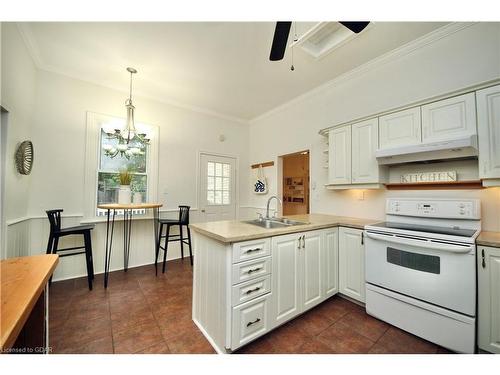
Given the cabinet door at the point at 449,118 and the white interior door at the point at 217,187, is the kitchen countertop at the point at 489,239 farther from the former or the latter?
the white interior door at the point at 217,187

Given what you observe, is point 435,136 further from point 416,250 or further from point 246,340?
point 246,340

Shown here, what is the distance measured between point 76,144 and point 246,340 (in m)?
3.22

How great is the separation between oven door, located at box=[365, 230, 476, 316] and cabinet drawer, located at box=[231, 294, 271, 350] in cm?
111

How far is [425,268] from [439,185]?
3.00 ft

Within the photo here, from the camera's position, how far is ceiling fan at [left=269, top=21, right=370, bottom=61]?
129cm

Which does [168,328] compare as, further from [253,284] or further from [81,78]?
[81,78]

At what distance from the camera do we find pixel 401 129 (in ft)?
6.79

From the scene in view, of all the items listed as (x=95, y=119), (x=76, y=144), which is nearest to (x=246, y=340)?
(x=76, y=144)

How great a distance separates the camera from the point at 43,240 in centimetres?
261

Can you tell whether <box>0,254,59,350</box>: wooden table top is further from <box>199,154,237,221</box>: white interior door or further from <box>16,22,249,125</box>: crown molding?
<box>199,154,237,221</box>: white interior door

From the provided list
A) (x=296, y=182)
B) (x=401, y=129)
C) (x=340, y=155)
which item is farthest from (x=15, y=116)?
(x=296, y=182)

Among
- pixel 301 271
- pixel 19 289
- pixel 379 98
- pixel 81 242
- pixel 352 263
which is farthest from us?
pixel 81 242

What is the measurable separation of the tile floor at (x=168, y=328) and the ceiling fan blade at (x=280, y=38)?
2.26 metres

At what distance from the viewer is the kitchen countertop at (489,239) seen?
142 centimetres
